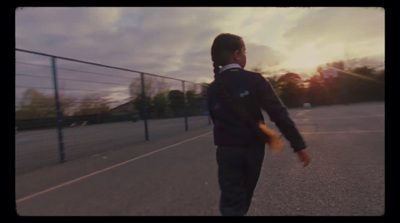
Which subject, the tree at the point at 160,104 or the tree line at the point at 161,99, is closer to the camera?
the tree line at the point at 161,99

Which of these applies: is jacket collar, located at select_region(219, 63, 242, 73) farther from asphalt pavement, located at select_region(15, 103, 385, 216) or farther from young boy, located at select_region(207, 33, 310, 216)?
asphalt pavement, located at select_region(15, 103, 385, 216)

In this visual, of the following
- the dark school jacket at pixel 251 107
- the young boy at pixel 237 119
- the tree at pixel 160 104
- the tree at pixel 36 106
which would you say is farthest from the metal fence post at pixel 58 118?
the dark school jacket at pixel 251 107

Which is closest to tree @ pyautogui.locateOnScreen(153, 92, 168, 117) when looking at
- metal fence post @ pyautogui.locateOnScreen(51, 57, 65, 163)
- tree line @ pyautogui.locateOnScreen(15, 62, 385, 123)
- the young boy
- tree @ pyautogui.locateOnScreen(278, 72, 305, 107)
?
tree line @ pyautogui.locateOnScreen(15, 62, 385, 123)

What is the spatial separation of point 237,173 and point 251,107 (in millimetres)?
447

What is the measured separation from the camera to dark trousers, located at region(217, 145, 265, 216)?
5.46 ft

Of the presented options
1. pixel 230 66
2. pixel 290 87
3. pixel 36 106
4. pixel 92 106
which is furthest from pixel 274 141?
pixel 92 106

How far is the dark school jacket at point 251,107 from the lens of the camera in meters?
1.58

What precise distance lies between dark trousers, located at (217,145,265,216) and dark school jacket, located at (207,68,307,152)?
0.22 ft

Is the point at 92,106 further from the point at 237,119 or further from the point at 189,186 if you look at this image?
the point at 237,119

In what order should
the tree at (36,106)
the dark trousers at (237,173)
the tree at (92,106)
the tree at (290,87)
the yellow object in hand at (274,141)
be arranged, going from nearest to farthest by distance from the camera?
the yellow object in hand at (274,141), the dark trousers at (237,173), the tree at (290,87), the tree at (36,106), the tree at (92,106)

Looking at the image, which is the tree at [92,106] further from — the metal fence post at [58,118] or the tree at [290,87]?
the tree at [290,87]

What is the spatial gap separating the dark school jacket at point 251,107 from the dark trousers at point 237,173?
2.6 inches

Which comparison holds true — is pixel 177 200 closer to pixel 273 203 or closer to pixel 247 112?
pixel 273 203
